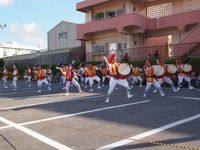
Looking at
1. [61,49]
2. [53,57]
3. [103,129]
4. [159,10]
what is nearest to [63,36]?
[53,57]

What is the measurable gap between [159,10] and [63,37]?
51.1 ft

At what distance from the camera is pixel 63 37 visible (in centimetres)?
3197

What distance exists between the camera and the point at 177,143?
387 centimetres

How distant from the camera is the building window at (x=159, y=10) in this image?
21.0m

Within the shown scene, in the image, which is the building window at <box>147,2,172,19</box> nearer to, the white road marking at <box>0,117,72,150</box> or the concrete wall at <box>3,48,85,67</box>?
the concrete wall at <box>3,48,85,67</box>

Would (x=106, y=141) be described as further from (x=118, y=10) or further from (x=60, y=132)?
(x=118, y=10)

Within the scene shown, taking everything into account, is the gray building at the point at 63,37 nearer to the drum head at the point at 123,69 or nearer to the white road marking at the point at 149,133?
the drum head at the point at 123,69

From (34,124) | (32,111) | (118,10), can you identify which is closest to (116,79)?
(32,111)

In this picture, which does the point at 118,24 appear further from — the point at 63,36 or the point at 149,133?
the point at 149,133

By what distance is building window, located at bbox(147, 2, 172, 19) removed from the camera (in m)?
21.0

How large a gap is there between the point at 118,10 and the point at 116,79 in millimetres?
15741

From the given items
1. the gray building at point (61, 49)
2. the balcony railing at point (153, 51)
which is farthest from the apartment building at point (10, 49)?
the balcony railing at point (153, 51)

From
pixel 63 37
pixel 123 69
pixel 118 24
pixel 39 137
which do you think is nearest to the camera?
pixel 39 137

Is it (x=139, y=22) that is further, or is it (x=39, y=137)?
(x=139, y=22)
